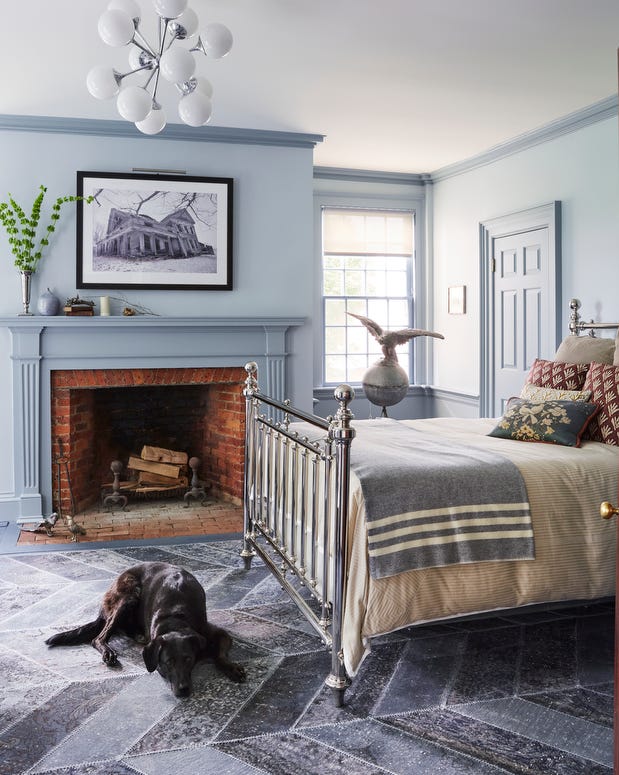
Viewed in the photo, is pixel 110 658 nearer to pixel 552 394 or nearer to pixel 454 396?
pixel 552 394

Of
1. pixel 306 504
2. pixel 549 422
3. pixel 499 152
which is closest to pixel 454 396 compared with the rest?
pixel 499 152

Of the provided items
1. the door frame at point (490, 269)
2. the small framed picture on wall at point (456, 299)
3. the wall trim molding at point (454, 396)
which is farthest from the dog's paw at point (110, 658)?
the small framed picture on wall at point (456, 299)

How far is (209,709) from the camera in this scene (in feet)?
8.06

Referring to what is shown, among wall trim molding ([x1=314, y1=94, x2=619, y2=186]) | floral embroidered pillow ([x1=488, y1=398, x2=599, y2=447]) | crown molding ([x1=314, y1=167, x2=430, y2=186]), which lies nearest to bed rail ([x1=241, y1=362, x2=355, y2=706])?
floral embroidered pillow ([x1=488, y1=398, x2=599, y2=447])

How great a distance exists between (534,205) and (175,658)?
407cm

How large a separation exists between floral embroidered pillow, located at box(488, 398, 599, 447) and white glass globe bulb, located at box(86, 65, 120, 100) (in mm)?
2292

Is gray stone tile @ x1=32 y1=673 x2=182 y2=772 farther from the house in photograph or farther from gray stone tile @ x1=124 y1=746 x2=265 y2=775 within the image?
the house in photograph

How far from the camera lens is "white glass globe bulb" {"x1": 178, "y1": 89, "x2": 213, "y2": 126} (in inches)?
116

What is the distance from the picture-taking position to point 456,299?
20.9 ft

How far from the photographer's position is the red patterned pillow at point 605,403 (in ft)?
11.1

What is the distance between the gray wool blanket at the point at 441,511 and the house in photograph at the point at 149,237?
2714 mm

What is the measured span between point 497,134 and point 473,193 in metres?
0.82

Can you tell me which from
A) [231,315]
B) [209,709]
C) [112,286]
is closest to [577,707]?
[209,709]

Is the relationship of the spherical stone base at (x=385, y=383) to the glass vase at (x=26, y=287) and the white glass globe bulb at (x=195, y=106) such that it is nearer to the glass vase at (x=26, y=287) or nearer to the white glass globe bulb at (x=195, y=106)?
the glass vase at (x=26, y=287)
